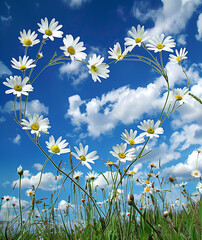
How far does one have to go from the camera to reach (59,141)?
57.1 inches

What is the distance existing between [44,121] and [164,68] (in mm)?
1056

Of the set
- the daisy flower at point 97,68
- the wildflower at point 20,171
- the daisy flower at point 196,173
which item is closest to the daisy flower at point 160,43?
the daisy flower at point 97,68

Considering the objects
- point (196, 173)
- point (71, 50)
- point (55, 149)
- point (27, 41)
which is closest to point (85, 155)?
point (55, 149)

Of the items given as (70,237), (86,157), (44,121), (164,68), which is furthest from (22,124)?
(70,237)

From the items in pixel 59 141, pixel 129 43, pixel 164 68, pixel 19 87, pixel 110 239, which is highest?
pixel 129 43

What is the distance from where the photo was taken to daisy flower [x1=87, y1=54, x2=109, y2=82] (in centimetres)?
163

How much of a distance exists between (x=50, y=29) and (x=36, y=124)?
0.97 metres

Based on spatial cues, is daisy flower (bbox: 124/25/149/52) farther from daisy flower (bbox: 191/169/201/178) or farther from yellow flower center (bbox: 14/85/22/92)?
daisy flower (bbox: 191/169/201/178)

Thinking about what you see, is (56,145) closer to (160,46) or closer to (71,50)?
(71,50)

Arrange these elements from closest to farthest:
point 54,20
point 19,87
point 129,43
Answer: point 19,87, point 54,20, point 129,43

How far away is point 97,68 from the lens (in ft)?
5.47

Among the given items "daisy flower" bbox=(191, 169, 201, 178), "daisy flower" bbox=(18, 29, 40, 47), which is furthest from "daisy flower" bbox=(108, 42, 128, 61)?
"daisy flower" bbox=(191, 169, 201, 178)

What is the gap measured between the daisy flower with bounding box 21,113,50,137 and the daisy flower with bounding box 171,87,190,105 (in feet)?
3.34

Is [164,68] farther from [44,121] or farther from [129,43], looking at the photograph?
[44,121]
